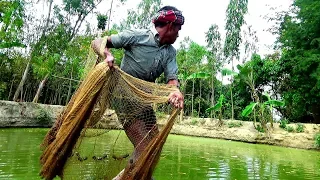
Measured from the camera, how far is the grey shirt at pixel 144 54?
2.94 meters

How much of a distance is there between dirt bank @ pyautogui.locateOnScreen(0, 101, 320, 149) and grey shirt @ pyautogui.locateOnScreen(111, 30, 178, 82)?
41.6 ft

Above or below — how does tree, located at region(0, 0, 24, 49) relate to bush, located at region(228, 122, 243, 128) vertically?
above

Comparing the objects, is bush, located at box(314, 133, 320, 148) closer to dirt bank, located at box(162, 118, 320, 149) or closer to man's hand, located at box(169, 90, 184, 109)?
dirt bank, located at box(162, 118, 320, 149)

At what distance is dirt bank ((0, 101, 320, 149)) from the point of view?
14781mm

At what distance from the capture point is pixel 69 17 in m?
24.3

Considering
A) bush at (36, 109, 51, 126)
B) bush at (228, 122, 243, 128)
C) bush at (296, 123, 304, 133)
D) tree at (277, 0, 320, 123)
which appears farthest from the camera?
A: bush at (228, 122, 243, 128)

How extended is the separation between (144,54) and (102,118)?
77cm

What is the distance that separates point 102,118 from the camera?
3.22m

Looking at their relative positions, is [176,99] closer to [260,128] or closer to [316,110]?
[260,128]

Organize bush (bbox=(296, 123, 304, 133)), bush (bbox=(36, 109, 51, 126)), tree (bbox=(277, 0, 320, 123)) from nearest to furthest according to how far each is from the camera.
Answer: bush (bbox=(36, 109, 51, 126)), bush (bbox=(296, 123, 304, 133)), tree (bbox=(277, 0, 320, 123))

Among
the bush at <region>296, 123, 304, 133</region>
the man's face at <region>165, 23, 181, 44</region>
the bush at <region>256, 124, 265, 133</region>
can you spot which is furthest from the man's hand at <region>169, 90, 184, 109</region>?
the bush at <region>256, 124, 265, 133</region>

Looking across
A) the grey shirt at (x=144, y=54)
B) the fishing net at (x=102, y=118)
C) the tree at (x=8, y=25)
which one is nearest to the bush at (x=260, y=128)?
the tree at (x=8, y=25)

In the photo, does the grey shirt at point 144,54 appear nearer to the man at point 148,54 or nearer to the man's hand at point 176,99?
the man at point 148,54

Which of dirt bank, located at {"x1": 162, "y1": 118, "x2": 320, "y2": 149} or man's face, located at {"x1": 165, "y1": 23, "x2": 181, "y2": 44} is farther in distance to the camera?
dirt bank, located at {"x1": 162, "y1": 118, "x2": 320, "y2": 149}
